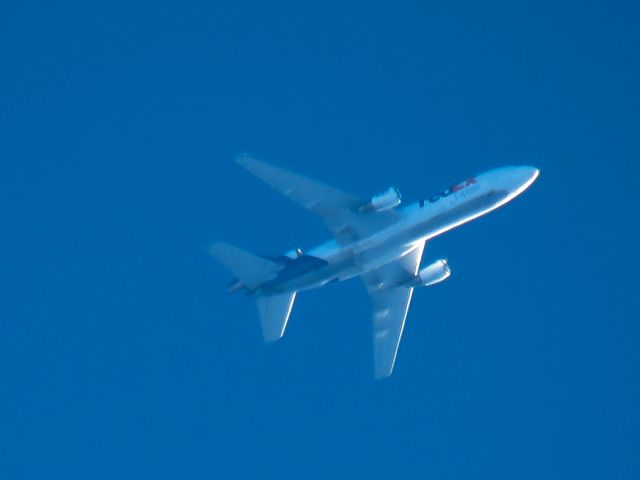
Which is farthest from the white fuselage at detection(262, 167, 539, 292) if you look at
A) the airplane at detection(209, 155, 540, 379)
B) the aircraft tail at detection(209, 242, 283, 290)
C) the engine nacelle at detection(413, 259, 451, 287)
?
the engine nacelle at detection(413, 259, 451, 287)

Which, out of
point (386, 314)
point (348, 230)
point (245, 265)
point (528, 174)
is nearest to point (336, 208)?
point (348, 230)

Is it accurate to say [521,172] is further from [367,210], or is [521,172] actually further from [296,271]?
[296,271]

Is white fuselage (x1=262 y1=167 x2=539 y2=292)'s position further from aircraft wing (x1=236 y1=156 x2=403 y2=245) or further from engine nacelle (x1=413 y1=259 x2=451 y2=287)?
engine nacelle (x1=413 y1=259 x2=451 y2=287)

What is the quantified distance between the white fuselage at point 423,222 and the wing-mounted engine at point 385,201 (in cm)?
141

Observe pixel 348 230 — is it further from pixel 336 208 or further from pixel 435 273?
pixel 435 273

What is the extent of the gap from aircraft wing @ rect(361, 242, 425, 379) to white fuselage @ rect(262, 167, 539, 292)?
472cm

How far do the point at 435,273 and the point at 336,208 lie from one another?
8382 millimetres

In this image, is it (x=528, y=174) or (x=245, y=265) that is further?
(x=245, y=265)

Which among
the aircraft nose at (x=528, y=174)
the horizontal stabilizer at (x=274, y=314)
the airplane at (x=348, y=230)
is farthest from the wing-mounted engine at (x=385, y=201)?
the horizontal stabilizer at (x=274, y=314)

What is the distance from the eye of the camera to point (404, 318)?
272 feet

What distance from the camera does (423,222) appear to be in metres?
75.3

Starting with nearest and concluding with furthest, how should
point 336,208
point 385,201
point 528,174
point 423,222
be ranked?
point 385,201, point 423,222, point 336,208, point 528,174

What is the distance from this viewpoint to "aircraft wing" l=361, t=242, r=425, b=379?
81.9 meters

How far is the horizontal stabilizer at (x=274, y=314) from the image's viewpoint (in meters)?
78.4
